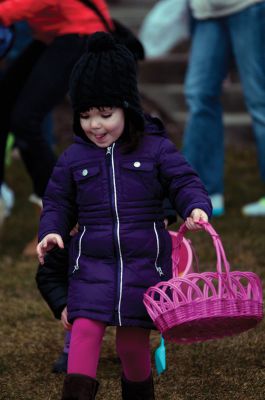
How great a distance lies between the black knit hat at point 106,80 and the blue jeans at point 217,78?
2.69m

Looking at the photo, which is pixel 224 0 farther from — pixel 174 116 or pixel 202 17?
pixel 174 116

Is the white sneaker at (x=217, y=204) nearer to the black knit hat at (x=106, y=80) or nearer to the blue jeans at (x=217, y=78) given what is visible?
the blue jeans at (x=217, y=78)

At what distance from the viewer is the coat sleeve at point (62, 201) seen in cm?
316

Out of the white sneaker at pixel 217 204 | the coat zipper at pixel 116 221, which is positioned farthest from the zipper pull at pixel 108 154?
the white sneaker at pixel 217 204

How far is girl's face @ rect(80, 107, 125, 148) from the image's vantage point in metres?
3.12

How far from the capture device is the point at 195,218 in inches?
117

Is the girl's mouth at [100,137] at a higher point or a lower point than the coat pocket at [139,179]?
higher

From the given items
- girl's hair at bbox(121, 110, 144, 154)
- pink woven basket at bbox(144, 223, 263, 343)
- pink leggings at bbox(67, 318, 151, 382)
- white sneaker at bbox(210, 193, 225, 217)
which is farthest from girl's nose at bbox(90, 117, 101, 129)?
white sneaker at bbox(210, 193, 225, 217)

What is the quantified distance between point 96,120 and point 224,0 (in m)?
2.78

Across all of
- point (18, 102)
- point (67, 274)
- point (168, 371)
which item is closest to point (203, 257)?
point (18, 102)

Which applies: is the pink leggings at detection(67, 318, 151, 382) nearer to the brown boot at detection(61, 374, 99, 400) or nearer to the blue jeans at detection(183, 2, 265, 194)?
the brown boot at detection(61, 374, 99, 400)

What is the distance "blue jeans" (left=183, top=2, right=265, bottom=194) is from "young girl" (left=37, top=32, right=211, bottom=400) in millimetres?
2689

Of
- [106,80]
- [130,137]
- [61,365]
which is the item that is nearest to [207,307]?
[130,137]

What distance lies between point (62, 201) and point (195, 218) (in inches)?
18.3
